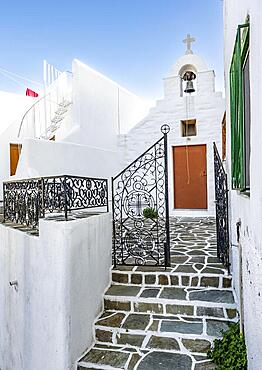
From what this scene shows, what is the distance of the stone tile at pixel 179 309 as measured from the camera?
382 cm

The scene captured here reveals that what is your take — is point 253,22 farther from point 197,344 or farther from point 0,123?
point 0,123

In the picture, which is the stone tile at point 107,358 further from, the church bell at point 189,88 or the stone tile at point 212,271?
the church bell at point 189,88

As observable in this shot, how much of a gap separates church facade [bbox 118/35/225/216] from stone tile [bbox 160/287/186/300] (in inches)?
226

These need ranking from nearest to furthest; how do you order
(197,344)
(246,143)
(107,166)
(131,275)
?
1. (246,143)
2. (197,344)
3. (131,275)
4. (107,166)

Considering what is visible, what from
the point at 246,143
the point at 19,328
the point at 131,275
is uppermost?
the point at 246,143

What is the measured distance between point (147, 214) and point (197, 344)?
5.15 m

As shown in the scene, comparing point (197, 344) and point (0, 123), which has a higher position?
point (0, 123)

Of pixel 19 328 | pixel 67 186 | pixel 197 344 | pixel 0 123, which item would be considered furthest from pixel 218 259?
pixel 0 123

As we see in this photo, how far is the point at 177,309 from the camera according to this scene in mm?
3877

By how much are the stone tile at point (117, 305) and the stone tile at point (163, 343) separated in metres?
0.57

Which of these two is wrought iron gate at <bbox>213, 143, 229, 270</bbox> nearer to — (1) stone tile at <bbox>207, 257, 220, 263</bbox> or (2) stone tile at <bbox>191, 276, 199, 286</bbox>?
(1) stone tile at <bbox>207, 257, 220, 263</bbox>

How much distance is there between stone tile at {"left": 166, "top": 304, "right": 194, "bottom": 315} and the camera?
150 inches

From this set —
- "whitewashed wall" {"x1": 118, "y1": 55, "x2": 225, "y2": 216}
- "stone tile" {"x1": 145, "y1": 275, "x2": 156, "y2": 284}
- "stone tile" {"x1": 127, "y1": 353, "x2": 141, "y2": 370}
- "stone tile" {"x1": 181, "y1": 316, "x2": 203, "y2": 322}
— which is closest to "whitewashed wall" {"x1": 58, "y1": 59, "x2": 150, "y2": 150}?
"whitewashed wall" {"x1": 118, "y1": 55, "x2": 225, "y2": 216}

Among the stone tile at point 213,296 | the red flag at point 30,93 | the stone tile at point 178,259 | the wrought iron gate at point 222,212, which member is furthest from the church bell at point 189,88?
the stone tile at point 213,296
